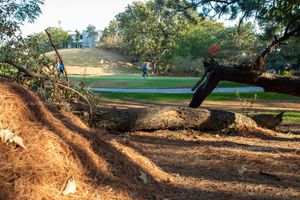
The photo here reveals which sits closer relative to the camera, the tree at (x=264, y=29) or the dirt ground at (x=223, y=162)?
the dirt ground at (x=223, y=162)

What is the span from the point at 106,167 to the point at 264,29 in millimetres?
10574

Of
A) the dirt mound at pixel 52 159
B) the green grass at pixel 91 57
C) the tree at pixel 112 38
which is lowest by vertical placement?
the green grass at pixel 91 57

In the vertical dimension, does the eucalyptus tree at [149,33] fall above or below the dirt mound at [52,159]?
above

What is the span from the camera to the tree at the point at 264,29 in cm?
897

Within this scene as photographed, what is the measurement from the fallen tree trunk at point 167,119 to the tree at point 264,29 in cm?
85

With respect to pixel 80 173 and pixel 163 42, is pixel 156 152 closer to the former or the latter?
pixel 80 173

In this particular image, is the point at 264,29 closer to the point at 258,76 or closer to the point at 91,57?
the point at 258,76

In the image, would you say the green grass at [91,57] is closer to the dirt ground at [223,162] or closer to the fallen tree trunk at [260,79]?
the fallen tree trunk at [260,79]

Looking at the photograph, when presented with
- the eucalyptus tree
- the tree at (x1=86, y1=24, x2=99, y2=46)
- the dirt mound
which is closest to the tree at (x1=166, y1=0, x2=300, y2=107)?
the dirt mound

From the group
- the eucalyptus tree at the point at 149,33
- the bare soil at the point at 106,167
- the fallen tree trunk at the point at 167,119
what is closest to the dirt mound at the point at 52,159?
the bare soil at the point at 106,167

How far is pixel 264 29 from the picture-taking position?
44.7 feet

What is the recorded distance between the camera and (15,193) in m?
3.19

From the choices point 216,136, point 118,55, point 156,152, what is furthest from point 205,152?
point 118,55

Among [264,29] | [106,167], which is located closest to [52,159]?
[106,167]
